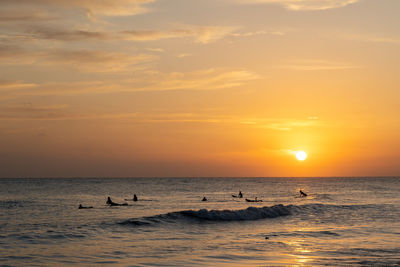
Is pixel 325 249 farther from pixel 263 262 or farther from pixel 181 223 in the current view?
pixel 181 223

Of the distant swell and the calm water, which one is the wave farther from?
the calm water

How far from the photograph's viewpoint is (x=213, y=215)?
135 ft

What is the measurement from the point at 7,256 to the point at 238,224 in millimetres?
20116

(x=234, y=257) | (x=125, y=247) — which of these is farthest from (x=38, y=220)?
(x=234, y=257)

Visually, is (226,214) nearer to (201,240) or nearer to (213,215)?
(213,215)

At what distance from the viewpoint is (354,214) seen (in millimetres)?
45688

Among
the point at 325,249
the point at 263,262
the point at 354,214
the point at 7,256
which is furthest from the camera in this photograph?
the point at 354,214

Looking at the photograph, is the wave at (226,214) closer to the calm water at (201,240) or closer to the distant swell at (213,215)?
the distant swell at (213,215)

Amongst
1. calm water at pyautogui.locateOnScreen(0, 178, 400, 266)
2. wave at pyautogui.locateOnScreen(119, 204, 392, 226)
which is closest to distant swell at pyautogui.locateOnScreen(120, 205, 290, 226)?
wave at pyautogui.locateOnScreen(119, 204, 392, 226)

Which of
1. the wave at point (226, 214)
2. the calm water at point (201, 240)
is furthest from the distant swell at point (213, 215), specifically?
the calm water at point (201, 240)

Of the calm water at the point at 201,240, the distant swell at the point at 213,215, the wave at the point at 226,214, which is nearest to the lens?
the calm water at the point at 201,240

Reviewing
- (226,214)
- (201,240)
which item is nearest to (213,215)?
(226,214)

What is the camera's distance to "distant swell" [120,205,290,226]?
37000 mm

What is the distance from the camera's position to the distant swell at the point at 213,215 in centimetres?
3700
